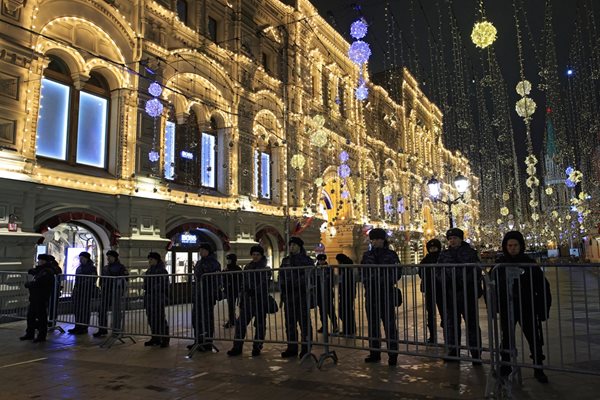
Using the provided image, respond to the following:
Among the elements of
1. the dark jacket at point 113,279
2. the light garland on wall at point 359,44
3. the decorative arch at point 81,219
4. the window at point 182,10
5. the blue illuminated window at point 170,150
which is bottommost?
the dark jacket at point 113,279

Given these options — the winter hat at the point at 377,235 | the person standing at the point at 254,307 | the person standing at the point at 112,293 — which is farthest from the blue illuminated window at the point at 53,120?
the winter hat at the point at 377,235

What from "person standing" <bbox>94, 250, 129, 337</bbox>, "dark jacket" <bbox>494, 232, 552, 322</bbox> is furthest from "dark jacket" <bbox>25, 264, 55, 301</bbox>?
"dark jacket" <bbox>494, 232, 552, 322</bbox>

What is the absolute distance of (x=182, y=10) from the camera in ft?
61.0

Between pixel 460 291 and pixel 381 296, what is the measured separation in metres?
1.05

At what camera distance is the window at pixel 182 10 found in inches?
725

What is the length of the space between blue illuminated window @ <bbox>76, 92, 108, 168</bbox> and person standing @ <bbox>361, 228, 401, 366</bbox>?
428 inches

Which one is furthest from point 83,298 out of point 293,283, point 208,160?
point 208,160

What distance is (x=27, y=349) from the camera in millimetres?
8383

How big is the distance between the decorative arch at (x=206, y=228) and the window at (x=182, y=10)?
25.3 feet

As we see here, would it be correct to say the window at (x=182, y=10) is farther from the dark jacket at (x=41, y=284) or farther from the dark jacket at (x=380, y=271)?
the dark jacket at (x=380, y=271)

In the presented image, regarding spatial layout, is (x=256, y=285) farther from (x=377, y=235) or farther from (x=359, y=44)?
(x=359, y=44)

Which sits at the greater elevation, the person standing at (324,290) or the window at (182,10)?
the window at (182,10)

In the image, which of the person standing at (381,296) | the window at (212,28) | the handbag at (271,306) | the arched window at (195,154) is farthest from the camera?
the window at (212,28)

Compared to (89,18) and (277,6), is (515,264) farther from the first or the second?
(277,6)
